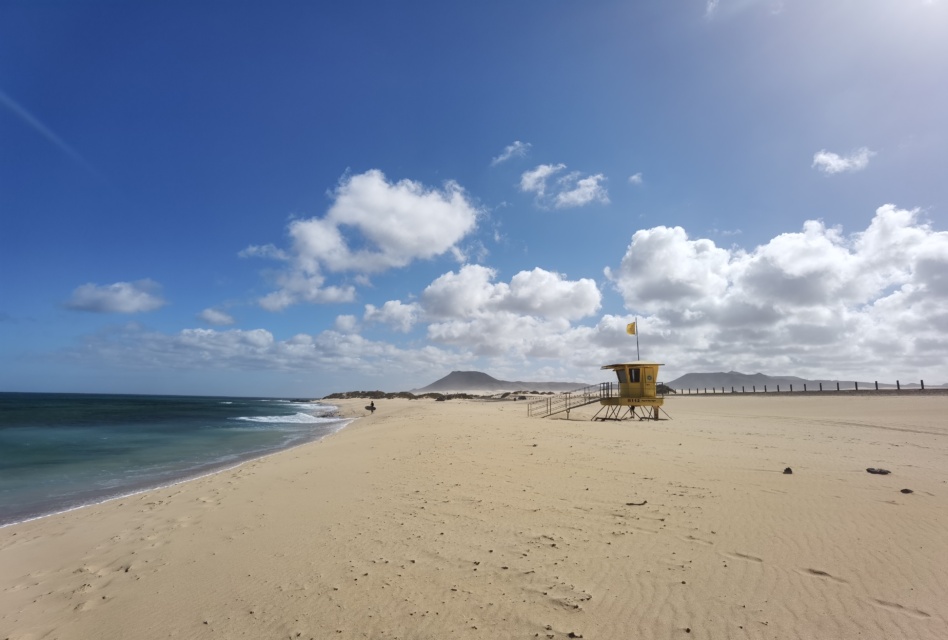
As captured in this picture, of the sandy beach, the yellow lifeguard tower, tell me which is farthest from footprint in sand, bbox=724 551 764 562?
the yellow lifeguard tower

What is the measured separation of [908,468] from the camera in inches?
417

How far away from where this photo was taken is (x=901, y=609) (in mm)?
4270

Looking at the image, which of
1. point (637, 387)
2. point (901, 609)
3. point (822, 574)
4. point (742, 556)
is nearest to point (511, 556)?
point (742, 556)

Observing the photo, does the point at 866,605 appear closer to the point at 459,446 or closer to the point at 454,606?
the point at 454,606

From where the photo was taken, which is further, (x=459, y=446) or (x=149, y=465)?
(x=149, y=465)

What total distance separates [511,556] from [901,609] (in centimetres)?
384

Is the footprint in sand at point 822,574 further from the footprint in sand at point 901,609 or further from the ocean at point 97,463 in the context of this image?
the ocean at point 97,463

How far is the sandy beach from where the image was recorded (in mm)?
4371

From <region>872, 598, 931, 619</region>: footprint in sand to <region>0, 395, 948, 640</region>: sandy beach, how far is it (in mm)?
17

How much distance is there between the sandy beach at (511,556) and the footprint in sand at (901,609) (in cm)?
2

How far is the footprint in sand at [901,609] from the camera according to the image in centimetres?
415

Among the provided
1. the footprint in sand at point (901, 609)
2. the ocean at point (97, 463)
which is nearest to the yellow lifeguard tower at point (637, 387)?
the ocean at point (97, 463)

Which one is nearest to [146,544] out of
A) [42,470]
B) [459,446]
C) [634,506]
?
[634,506]

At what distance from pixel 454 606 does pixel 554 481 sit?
18.0 ft
